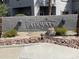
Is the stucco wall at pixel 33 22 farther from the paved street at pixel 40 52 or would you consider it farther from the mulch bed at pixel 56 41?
the paved street at pixel 40 52

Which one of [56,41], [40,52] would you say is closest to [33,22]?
[56,41]

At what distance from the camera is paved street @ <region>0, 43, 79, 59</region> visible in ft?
38.8

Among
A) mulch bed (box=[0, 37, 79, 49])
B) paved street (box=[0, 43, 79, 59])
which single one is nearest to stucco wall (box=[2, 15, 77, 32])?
mulch bed (box=[0, 37, 79, 49])

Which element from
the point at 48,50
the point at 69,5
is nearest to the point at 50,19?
the point at 48,50

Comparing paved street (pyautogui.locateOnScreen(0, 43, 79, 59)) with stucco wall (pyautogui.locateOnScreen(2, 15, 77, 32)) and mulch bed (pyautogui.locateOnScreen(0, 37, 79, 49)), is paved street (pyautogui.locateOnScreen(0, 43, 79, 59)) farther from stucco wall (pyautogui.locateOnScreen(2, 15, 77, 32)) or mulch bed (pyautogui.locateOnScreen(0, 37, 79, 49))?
stucco wall (pyautogui.locateOnScreen(2, 15, 77, 32))

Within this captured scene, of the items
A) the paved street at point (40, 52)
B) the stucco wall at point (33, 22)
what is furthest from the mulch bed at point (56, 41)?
the stucco wall at point (33, 22)

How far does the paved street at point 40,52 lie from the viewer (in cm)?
1182

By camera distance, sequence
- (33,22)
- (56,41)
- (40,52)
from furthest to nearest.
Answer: (33,22), (56,41), (40,52)

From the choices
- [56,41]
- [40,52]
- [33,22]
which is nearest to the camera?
[40,52]

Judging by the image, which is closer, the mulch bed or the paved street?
the paved street

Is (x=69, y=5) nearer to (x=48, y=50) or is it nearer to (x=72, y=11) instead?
(x=72, y=11)

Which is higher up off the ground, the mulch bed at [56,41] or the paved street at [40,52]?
the mulch bed at [56,41]

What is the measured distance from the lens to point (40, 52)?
12742 mm

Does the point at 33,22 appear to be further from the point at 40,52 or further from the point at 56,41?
the point at 40,52
